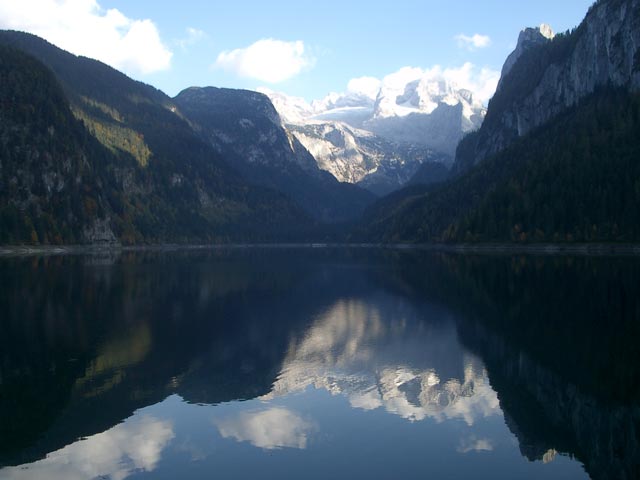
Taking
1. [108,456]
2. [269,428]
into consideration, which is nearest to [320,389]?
[269,428]

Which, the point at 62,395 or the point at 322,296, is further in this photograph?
the point at 322,296

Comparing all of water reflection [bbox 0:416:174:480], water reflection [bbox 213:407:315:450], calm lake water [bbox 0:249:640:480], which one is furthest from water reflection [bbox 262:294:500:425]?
water reflection [bbox 0:416:174:480]

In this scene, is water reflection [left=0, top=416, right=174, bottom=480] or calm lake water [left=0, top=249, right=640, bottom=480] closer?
water reflection [left=0, top=416, right=174, bottom=480]

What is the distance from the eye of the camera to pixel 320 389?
123ft

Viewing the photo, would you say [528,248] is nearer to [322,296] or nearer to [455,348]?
[322,296]

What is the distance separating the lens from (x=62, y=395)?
3403cm

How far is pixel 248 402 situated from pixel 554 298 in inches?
1864

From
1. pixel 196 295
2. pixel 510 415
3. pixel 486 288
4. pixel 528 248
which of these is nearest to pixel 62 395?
pixel 510 415

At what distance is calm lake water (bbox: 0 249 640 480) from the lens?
25984mm

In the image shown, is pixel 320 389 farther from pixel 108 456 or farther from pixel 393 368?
pixel 108 456

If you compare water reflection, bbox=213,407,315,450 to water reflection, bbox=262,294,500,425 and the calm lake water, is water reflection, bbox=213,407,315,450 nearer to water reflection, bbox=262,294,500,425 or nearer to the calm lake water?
the calm lake water

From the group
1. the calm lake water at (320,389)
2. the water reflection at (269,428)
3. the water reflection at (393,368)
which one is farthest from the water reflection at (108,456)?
the water reflection at (393,368)

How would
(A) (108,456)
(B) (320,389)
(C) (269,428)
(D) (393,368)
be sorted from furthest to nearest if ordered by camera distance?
(D) (393,368)
(B) (320,389)
(C) (269,428)
(A) (108,456)

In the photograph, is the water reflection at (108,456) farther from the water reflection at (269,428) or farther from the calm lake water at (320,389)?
the water reflection at (269,428)
